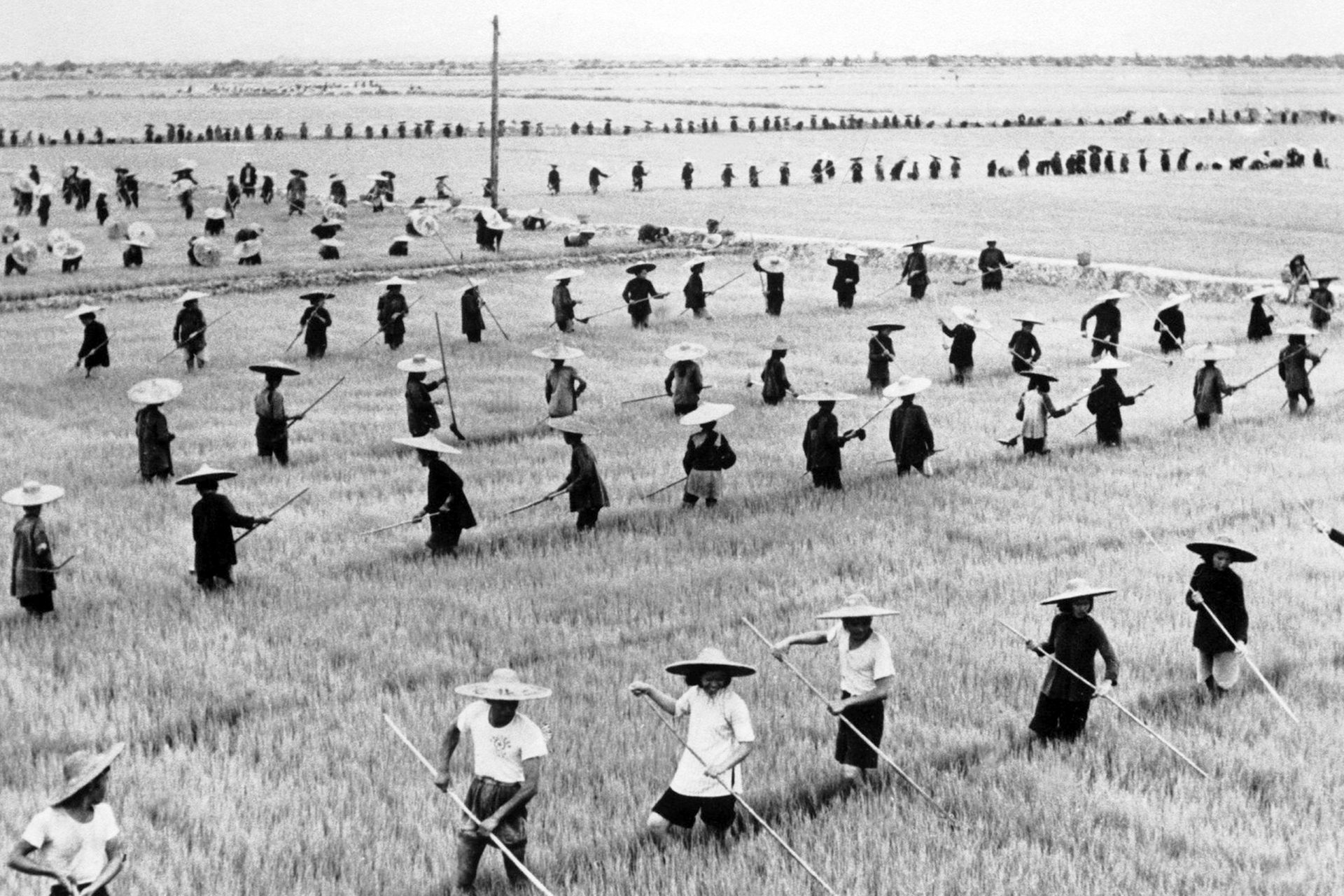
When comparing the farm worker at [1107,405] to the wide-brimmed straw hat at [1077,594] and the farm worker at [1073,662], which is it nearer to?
the farm worker at [1073,662]

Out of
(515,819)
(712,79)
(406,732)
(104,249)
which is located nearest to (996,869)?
(515,819)

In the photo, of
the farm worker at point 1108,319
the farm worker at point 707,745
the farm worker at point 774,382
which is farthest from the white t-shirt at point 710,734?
the farm worker at point 1108,319

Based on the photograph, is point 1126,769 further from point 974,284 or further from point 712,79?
point 712,79

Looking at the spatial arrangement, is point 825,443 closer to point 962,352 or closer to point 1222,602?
point 1222,602

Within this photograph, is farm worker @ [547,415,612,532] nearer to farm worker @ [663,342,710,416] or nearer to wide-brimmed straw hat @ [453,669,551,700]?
farm worker @ [663,342,710,416]

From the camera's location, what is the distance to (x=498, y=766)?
671cm

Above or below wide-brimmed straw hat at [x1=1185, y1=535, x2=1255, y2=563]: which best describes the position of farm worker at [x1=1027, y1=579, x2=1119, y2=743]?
below

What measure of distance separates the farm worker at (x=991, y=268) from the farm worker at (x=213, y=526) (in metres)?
20.6

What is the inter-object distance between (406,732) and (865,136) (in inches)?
2862

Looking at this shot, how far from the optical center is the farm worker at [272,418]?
632 inches

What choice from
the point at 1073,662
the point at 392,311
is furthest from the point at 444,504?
the point at 392,311

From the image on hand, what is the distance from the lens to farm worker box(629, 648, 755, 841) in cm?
706

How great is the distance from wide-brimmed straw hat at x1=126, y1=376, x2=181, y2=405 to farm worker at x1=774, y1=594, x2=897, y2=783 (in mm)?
8221

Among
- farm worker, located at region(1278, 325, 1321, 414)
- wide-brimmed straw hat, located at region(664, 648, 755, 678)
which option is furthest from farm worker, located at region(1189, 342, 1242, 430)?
wide-brimmed straw hat, located at region(664, 648, 755, 678)
